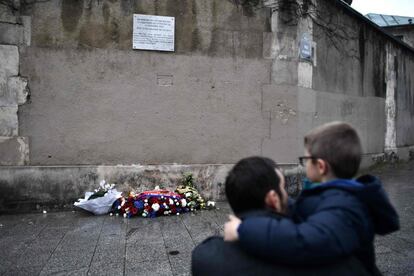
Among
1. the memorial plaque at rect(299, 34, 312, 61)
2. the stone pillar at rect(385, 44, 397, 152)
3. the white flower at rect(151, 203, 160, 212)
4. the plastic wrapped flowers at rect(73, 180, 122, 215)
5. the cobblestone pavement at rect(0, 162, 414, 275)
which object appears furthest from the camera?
the stone pillar at rect(385, 44, 397, 152)

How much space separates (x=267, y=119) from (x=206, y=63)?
1.45m

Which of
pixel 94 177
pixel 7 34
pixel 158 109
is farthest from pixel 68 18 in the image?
pixel 94 177

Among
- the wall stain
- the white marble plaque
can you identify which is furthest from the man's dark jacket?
the wall stain

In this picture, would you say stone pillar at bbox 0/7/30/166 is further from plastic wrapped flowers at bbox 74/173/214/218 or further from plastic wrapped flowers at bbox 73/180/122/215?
plastic wrapped flowers at bbox 74/173/214/218

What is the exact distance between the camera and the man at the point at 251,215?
3.74 feet

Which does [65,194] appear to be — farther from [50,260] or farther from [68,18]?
[68,18]

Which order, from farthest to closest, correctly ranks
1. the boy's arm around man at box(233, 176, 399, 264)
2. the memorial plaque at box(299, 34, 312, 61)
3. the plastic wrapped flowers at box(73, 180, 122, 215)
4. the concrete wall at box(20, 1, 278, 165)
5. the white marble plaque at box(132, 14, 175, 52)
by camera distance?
the memorial plaque at box(299, 34, 312, 61), the white marble plaque at box(132, 14, 175, 52), the concrete wall at box(20, 1, 278, 165), the plastic wrapped flowers at box(73, 180, 122, 215), the boy's arm around man at box(233, 176, 399, 264)

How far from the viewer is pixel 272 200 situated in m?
1.23

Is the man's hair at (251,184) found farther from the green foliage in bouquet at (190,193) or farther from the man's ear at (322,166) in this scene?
the green foliage in bouquet at (190,193)

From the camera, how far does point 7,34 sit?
5391mm

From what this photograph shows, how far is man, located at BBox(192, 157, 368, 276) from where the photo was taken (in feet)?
3.74

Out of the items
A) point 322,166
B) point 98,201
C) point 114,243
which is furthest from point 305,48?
point 322,166

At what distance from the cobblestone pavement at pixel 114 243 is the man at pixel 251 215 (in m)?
2.20

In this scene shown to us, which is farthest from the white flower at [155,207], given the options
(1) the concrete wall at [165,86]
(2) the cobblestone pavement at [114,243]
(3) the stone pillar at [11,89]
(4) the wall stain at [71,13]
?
(4) the wall stain at [71,13]
